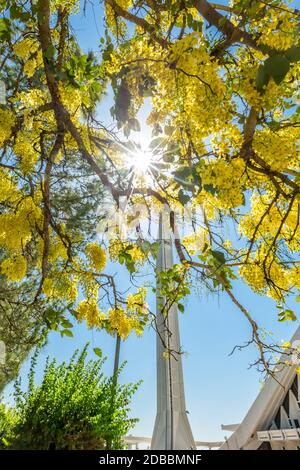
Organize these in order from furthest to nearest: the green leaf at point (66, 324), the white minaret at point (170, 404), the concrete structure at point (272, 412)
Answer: the concrete structure at point (272, 412) → the white minaret at point (170, 404) → the green leaf at point (66, 324)

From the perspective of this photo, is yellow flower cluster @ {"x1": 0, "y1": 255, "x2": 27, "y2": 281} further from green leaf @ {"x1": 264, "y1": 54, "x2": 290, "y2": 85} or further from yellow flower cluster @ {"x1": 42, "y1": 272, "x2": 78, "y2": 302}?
green leaf @ {"x1": 264, "y1": 54, "x2": 290, "y2": 85}

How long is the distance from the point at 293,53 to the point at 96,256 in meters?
1.61

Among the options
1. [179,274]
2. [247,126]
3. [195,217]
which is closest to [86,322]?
[179,274]

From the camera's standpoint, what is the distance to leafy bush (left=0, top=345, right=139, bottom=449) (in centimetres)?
282

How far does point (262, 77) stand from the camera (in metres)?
0.97

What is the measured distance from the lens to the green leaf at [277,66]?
0.91 metres

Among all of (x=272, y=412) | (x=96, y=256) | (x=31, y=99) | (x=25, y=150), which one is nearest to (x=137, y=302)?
(x=96, y=256)

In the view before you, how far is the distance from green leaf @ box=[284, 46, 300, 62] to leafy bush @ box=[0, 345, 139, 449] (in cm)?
301

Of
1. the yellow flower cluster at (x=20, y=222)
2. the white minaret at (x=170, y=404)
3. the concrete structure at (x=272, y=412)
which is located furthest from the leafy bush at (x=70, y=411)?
the concrete structure at (x=272, y=412)

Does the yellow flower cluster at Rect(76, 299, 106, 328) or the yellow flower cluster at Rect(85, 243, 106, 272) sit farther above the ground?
the yellow flower cluster at Rect(85, 243, 106, 272)

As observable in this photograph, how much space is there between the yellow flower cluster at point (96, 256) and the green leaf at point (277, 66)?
1.54 metres

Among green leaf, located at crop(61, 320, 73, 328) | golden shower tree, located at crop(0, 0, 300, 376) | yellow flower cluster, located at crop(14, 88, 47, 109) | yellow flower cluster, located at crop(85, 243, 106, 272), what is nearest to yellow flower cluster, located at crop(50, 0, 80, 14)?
golden shower tree, located at crop(0, 0, 300, 376)

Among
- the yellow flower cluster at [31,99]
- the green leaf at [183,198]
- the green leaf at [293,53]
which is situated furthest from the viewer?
the yellow flower cluster at [31,99]

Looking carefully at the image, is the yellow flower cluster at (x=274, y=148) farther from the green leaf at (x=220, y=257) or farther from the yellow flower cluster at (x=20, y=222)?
the yellow flower cluster at (x=20, y=222)
